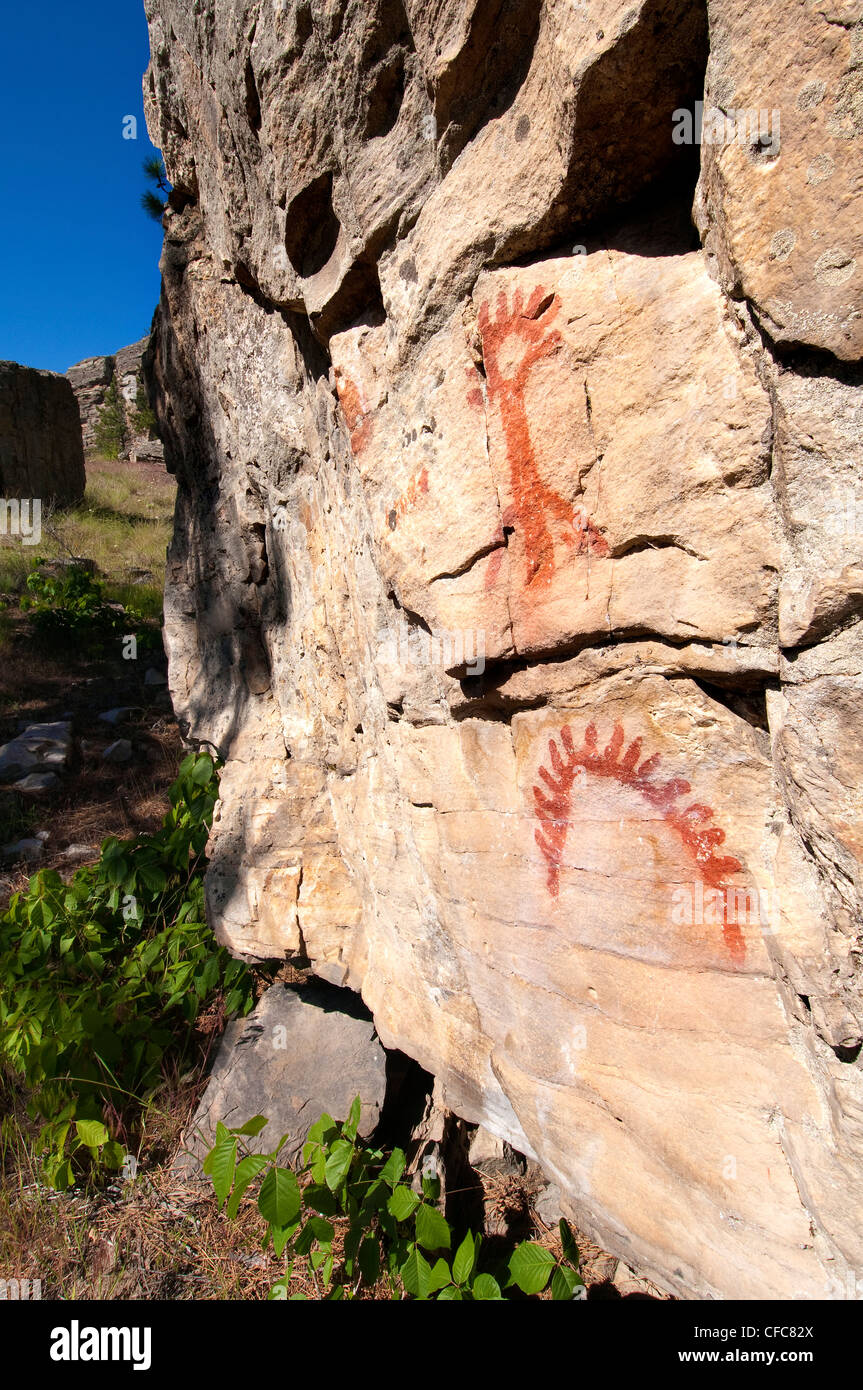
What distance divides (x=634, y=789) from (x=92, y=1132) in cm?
210

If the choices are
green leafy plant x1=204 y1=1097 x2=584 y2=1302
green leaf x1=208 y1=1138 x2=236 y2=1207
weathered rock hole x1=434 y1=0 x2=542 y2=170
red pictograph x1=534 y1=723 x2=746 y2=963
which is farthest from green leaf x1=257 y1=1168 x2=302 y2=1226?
weathered rock hole x1=434 y1=0 x2=542 y2=170

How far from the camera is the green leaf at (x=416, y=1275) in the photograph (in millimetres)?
1864

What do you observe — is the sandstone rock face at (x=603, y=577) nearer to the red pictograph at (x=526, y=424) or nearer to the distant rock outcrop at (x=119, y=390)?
the red pictograph at (x=526, y=424)

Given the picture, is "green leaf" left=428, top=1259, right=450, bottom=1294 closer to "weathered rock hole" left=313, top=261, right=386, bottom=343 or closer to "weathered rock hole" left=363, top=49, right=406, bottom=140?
"weathered rock hole" left=313, top=261, right=386, bottom=343

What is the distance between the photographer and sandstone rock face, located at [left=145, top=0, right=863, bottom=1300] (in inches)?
47.6

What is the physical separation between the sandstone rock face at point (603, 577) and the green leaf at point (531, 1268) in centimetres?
13

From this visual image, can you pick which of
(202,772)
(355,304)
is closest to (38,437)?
(202,772)

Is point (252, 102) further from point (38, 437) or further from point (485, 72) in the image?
point (38, 437)

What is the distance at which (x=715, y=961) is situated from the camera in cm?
149

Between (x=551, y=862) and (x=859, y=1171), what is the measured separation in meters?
0.77

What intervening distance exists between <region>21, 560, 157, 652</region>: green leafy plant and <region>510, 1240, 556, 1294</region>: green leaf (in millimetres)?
6596
